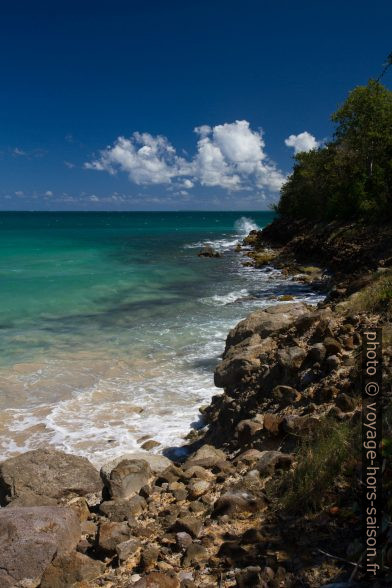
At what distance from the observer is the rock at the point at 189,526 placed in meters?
5.04

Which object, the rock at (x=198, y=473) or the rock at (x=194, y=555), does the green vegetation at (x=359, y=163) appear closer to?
the rock at (x=198, y=473)

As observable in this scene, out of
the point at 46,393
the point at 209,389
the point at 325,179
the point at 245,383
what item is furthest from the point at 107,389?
the point at 325,179

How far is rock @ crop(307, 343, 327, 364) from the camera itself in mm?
8766

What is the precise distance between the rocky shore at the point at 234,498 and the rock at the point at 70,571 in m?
0.01

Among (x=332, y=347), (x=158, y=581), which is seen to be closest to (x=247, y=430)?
(x=332, y=347)

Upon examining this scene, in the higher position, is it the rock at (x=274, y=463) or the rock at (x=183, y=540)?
the rock at (x=274, y=463)

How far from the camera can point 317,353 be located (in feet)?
29.0

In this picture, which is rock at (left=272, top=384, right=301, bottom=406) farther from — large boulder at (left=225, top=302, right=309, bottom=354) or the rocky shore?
large boulder at (left=225, top=302, right=309, bottom=354)

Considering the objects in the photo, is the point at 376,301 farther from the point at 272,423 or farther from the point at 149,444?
the point at 149,444

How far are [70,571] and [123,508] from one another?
1.38 meters

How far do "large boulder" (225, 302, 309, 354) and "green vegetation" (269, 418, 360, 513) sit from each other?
19.7ft

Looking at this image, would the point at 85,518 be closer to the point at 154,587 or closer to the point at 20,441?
the point at 154,587

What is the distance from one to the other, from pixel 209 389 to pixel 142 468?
5.89 m

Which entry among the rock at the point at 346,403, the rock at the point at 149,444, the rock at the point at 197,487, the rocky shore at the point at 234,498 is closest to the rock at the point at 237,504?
the rocky shore at the point at 234,498
